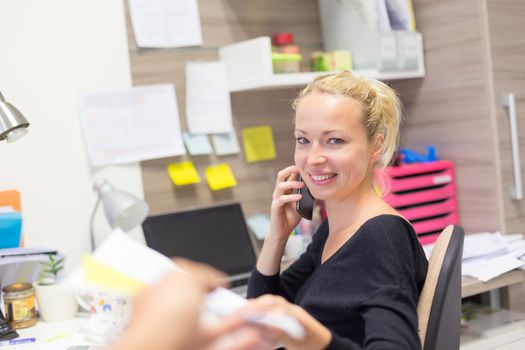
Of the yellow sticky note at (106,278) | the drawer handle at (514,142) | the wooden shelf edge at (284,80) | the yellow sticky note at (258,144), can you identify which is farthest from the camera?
the yellow sticky note at (258,144)

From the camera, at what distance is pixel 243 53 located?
2086 millimetres

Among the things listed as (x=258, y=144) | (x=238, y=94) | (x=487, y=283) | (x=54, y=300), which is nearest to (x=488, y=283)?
(x=487, y=283)

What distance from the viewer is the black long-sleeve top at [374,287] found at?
1090 mm

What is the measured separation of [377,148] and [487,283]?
2.27 feet

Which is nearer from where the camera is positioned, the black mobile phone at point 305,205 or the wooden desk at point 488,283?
the black mobile phone at point 305,205

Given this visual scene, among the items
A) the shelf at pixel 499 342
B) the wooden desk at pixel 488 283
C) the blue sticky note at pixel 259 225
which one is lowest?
the shelf at pixel 499 342

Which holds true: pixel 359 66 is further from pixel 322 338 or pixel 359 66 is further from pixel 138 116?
pixel 322 338

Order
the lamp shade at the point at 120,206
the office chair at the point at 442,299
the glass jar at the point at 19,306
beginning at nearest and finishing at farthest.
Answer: the office chair at the point at 442,299, the glass jar at the point at 19,306, the lamp shade at the point at 120,206

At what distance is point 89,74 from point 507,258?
1.36 metres

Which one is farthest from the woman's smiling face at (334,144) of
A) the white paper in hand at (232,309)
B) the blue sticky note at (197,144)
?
the blue sticky note at (197,144)

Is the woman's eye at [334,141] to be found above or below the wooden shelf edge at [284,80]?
below

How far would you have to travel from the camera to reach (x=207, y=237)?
6.52ft

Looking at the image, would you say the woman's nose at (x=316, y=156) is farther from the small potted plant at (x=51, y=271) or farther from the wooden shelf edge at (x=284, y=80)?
the small potted plant at (x=51, y=271)

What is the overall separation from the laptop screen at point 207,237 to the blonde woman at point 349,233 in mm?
464
